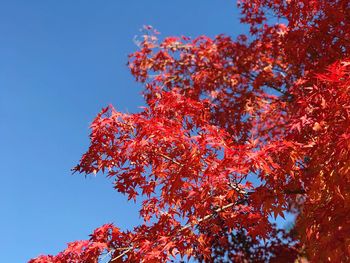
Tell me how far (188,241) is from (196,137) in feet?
4.95

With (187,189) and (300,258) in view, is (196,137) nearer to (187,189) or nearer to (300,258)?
(187,189)

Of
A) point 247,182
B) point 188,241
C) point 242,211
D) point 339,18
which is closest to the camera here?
point 247,182

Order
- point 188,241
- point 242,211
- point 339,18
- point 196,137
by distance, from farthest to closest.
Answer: point 339,18 → point 242,211 → point 188,241 → point 196,137

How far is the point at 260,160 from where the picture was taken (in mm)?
4109

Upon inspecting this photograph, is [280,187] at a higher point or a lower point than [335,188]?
higher

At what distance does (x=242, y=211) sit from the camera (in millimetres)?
5574

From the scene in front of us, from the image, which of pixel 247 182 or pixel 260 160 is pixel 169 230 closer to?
pixel 247 182

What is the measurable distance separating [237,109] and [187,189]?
17.9 ft

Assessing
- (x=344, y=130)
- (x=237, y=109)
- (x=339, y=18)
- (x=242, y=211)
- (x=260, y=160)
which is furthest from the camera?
(x=237, y=109)

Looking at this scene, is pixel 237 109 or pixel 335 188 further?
pixel 237 109

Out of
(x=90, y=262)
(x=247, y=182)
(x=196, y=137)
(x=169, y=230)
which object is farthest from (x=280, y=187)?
(x=90, y=262)

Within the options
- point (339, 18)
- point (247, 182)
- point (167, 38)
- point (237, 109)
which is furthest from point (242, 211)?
point (167, 38)

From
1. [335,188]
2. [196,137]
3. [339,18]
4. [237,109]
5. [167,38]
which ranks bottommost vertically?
[335,188]

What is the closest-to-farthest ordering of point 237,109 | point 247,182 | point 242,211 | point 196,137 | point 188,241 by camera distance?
point 196,137 → point 247,182 → point 188,241 → point 242,211 → point 237,109
